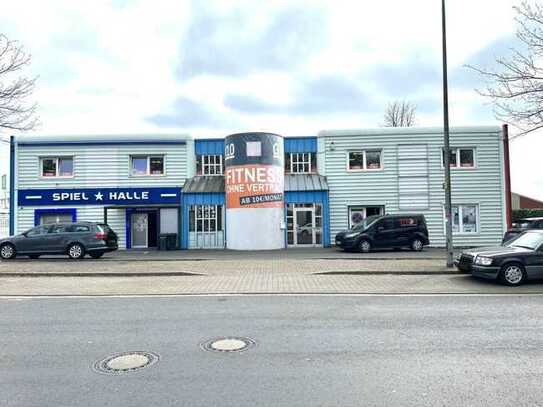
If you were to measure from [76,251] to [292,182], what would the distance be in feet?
37.3

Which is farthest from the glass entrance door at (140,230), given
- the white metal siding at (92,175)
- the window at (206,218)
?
the window at (206,218)

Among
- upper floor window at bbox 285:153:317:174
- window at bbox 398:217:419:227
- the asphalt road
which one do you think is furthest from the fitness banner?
the asphalt road

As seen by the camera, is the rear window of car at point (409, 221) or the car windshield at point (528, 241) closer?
the car windshield at point (528, 241)

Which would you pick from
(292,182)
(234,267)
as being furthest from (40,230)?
(292,182)

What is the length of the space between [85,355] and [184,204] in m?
17.0

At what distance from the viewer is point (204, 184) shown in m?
22.4

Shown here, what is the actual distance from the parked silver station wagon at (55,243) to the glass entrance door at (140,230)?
6.13 metres

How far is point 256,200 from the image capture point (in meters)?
20.1

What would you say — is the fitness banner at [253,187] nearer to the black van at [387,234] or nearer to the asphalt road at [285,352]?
the black van at [387,234]

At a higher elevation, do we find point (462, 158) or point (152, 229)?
point (462, 158)

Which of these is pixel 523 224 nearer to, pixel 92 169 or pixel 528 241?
pixel 528 241

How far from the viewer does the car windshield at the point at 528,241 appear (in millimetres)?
10086

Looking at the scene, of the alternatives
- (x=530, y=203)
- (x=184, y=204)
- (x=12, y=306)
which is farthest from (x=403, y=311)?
(x=530, y=203)

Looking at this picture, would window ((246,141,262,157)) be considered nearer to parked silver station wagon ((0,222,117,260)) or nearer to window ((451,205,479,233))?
parked silver station wagon ((0,222,117,260))
